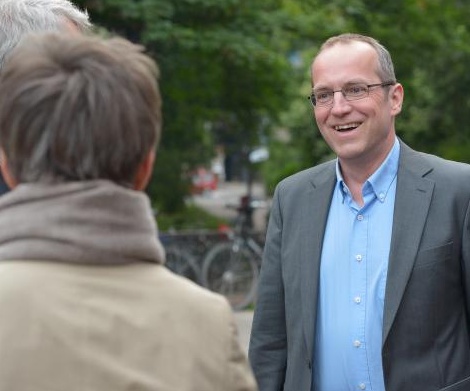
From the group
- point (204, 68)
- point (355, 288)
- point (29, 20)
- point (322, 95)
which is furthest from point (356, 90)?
point (204, 68)

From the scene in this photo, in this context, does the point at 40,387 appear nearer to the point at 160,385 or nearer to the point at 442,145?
the point at 160,385

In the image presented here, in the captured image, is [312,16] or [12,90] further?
[312,16]

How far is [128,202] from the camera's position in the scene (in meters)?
1.72

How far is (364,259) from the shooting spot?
3.14 meters

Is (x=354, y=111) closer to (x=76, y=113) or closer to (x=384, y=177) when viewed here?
(x=384, y=177)

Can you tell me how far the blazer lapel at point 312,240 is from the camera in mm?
3143

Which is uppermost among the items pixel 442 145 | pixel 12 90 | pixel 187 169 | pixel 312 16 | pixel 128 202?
pixel 12 90

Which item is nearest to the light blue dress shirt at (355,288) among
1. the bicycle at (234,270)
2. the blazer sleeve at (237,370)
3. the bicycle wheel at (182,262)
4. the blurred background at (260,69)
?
the blazer sleeve at (237,370)

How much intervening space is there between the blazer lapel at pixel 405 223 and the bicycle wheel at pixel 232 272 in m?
8.47

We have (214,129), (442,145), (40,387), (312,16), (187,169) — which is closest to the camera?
(40,387)

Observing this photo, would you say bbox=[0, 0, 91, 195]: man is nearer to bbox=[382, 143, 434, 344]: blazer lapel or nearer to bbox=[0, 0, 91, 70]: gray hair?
bbox=[0, 0, 91, 70]: gray hair

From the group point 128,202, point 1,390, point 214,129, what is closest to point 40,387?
→ point 1,390

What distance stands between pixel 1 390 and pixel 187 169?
1993 centimetres

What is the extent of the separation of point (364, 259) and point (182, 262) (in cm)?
882
